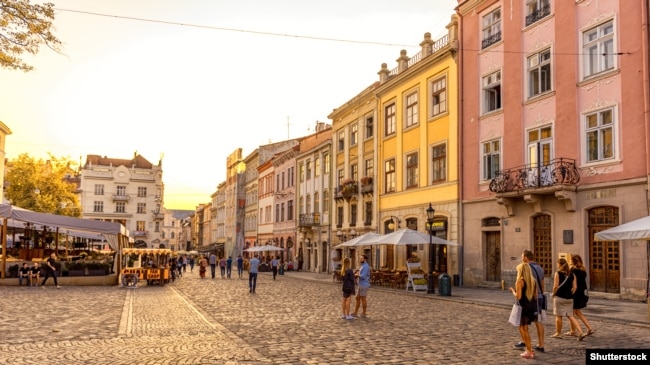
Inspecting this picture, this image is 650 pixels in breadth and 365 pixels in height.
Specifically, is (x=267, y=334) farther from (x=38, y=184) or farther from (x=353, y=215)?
(x=38, y=184)

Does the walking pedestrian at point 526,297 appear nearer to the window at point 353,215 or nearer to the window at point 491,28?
the window at point 491,28

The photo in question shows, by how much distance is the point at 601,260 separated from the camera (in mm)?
21094

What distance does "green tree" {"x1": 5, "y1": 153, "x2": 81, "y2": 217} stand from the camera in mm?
51469

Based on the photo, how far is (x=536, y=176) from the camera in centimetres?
2342

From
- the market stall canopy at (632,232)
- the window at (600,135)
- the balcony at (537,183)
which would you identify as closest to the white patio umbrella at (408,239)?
the balcony at (537,183)

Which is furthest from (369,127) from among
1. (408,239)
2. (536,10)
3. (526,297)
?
(526,297)

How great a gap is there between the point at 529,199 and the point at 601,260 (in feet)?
11.5

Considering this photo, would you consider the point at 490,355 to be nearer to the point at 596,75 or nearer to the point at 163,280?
the point at 596,75

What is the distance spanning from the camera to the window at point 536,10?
2423cm

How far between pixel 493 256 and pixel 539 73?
805 centimetres

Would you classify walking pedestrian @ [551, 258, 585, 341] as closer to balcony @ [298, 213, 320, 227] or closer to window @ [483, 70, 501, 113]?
window @ [483, 70, 501, 113]

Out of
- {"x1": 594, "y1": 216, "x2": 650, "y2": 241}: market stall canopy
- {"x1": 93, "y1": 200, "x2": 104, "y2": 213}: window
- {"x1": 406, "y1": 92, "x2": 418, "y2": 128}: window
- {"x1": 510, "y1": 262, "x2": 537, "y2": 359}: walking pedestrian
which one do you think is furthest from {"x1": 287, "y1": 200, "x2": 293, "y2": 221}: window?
{"x1": 93, "y1": 200, "x2": 104, "y2": 213}: window

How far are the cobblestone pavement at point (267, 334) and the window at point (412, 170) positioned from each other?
46.2 feet

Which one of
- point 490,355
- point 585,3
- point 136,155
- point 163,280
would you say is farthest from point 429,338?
point 136,155
